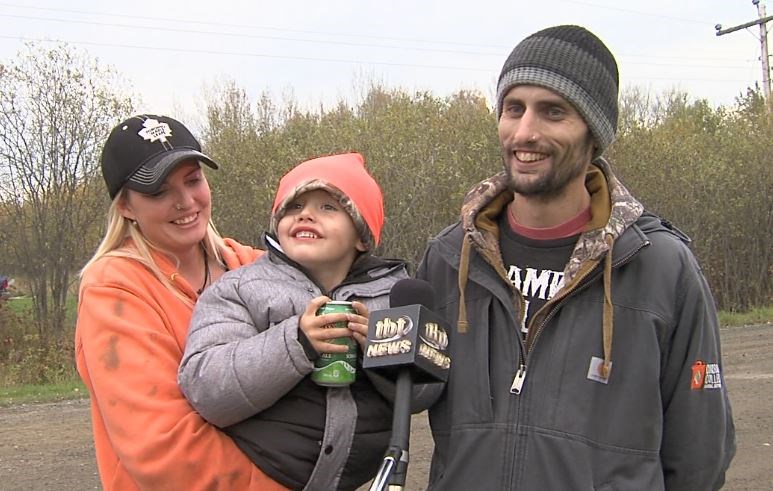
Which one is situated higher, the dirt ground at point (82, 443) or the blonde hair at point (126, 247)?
the blonde hair at point (126, 247)

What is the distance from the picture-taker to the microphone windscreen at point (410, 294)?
2.18 m

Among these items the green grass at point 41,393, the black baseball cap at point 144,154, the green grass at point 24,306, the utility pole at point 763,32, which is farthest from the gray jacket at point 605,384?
the utility pole at point 763,32

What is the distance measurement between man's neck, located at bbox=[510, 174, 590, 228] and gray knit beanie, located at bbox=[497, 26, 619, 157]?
6.2 inches

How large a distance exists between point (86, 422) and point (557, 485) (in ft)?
24.9

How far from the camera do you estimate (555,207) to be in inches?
96.9

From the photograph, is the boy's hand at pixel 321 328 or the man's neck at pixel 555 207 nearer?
the boy's hand at pixel 321 328

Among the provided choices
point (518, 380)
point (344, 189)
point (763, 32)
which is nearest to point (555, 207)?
point (518, 380)

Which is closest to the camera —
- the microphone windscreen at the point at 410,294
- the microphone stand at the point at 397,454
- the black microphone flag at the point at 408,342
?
the microphone stand at the point at 397,454

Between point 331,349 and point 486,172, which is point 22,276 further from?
point 331,349

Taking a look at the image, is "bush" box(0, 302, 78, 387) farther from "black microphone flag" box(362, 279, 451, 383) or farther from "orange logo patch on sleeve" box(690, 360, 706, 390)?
"orange logo patch on sleeve" box(690, 360, 706, 390)

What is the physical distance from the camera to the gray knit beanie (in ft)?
7.80

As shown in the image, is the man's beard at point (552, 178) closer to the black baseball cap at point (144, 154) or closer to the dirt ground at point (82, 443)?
the black baseball cap at point (144, 154)

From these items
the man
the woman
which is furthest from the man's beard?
the woman

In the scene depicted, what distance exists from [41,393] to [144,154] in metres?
9.55
